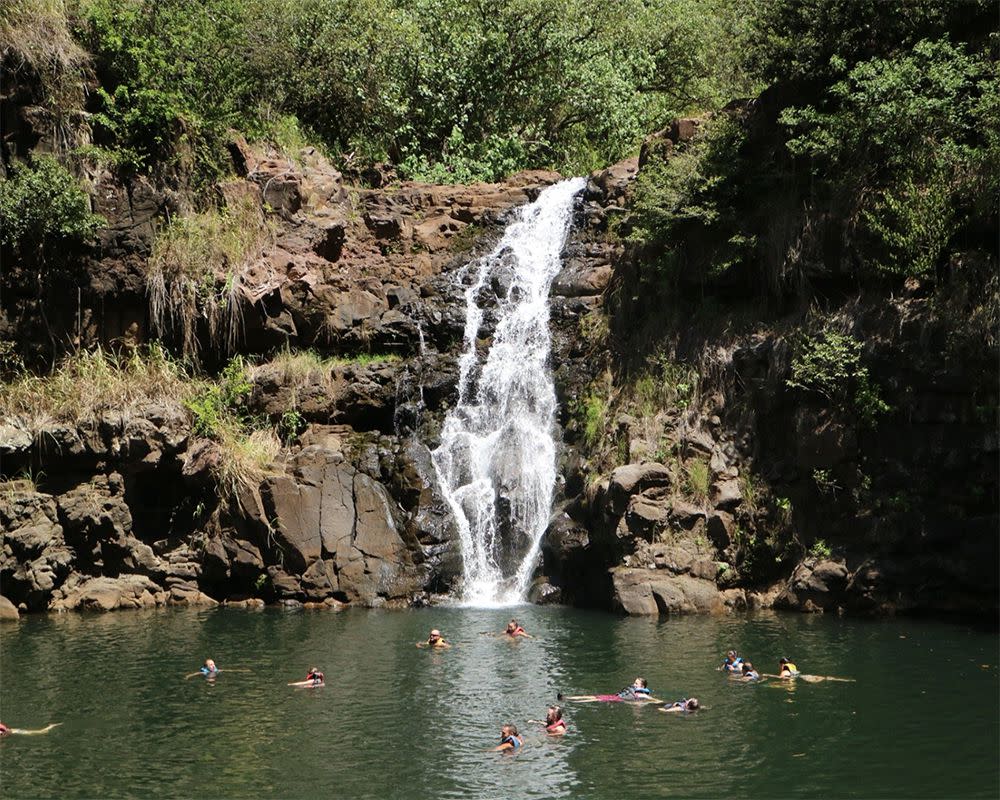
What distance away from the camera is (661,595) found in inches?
957

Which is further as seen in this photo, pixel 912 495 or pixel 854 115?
pixel 854 115

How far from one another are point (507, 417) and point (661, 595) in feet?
22.6

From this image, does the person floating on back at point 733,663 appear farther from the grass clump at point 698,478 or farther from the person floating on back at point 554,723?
Result: the grass clump at point 698,478

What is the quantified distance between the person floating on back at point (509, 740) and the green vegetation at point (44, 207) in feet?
63.6

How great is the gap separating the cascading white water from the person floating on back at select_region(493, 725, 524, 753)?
10665 mm

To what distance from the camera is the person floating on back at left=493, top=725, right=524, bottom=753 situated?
51.6ft

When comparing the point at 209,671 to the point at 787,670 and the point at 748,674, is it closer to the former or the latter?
the point at 748,674

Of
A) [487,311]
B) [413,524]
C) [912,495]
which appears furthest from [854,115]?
[413,524]

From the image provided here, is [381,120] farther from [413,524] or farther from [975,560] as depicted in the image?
[975,560]

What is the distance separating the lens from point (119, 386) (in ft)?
94.9

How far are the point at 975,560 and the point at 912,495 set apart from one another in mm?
1805

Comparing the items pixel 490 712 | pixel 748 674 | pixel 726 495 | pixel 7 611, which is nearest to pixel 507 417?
pixel 726 495

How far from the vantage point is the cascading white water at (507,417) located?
2738 centimetres

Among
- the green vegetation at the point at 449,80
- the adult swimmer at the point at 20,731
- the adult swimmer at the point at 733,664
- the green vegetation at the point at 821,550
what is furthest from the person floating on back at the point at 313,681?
the green vegetation at the point at 449,80
